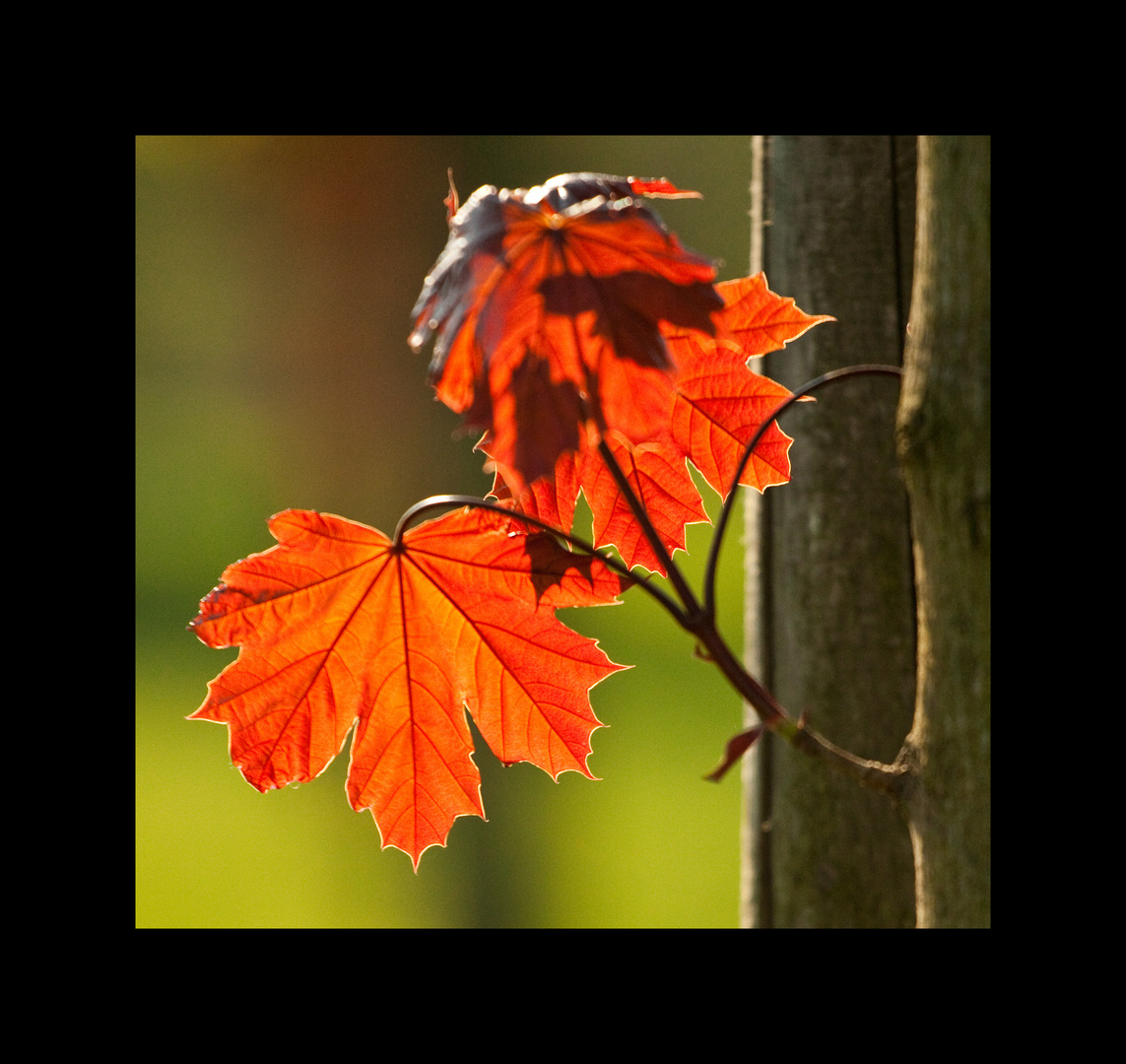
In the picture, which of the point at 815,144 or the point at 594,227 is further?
the point at 815,144

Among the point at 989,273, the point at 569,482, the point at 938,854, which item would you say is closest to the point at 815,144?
the point at 989,273

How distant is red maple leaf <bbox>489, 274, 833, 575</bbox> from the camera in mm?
682

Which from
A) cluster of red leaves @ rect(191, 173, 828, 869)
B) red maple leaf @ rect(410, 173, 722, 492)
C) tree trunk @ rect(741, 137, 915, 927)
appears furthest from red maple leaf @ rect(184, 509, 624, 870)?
tree trunk @ rect(741, 137, 915, 927)

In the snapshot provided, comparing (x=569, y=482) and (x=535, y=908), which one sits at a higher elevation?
(x=569, y=482)

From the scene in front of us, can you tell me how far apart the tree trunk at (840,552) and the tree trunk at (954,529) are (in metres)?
0.41

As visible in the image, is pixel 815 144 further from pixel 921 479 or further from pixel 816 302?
pixel 921 479

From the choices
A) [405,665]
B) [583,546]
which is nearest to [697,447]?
[583,546]

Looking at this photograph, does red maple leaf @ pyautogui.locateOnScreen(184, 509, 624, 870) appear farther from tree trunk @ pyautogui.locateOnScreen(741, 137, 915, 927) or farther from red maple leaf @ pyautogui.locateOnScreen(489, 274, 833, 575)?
tree trunk @ pyautogui.locateOnScreen(741, 137, 915, 927)

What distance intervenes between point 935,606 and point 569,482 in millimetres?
264

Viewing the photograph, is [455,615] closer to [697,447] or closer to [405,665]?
[405,665]

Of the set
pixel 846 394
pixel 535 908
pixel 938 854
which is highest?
pixel 846 394

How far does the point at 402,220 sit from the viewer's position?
3594mm

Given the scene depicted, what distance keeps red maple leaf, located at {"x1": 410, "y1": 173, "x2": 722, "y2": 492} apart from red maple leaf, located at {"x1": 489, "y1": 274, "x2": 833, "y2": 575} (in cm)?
16

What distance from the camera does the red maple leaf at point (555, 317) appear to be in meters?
0.49
